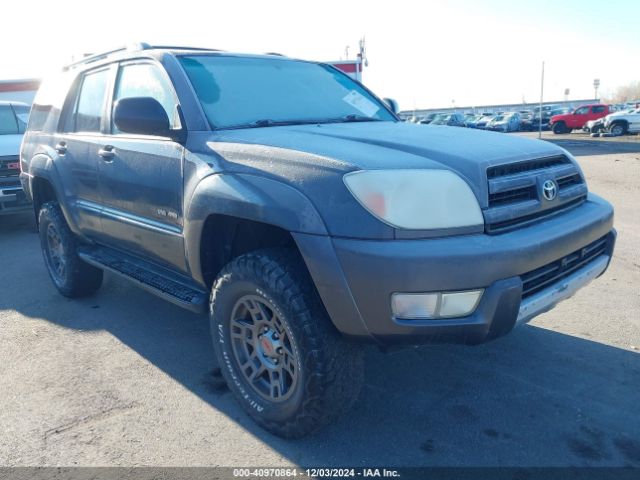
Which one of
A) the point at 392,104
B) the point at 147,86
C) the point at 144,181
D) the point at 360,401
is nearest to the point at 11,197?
the point at 147,86

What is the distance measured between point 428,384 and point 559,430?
2.47 feet

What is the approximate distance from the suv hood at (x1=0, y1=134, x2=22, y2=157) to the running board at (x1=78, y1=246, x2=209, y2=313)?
4.47 metres

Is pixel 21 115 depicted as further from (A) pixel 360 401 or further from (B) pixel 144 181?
(A) pixel 360 401

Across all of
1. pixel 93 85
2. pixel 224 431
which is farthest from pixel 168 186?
pixel 93 85

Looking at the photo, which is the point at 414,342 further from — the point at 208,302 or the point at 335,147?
the point at 208,302

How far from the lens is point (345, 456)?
259 cm

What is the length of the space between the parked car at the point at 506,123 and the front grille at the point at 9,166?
33775 mm

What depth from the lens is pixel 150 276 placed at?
362cm

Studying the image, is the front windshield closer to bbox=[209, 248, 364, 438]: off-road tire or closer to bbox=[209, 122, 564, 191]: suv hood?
bbox=[209, 122, 564, 191]: suv hood

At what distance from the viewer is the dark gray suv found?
226 cm

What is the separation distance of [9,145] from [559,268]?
26.2 feet

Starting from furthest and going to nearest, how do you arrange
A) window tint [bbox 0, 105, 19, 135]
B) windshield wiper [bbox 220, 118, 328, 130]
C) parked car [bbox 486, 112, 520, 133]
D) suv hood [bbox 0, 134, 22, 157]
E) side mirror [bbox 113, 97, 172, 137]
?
parked car [bbox 486, 112, 520, 133] → window tint [bbox 0, 105, 19, 135] → suv hood [bbox 0, 134, 22, 157] → windshield wiper [bbox 220, 118, 328, 130] → side mirror [bbox 113, 97, 172, 137]

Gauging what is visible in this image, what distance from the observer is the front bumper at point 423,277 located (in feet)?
7.21

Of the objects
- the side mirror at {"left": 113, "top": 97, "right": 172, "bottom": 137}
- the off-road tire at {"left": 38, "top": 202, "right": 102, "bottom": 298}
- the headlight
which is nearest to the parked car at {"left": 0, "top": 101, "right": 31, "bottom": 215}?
the off-road tire at {"left": 38, "top": 202, "right": 102, "bottom": 298}
